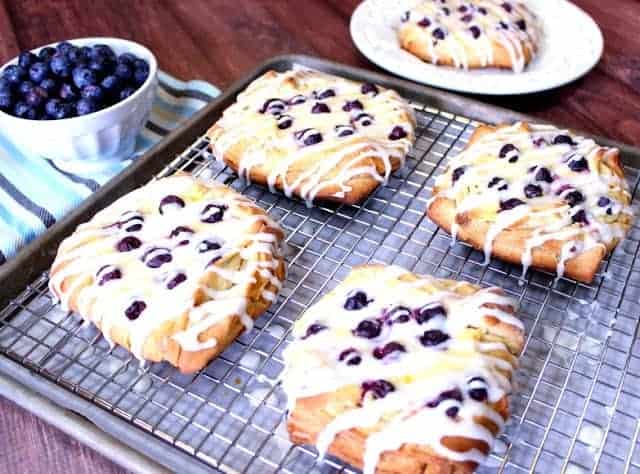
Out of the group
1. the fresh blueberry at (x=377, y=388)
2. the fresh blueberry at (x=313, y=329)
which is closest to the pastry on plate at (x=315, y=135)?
the fresh blueberry at (x=313, y=329)

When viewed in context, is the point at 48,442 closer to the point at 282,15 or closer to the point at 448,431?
the point at 448,431

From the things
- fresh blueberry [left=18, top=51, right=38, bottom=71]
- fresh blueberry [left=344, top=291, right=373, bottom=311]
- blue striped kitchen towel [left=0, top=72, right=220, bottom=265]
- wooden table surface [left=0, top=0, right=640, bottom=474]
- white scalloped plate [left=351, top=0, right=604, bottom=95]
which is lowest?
wooden table surface [left=0, top=0, right=640, bottom=474]

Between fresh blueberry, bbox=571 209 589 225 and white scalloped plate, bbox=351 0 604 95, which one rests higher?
fresh blueberry, bbox=571 209 589 225

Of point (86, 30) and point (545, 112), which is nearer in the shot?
point (545, 112)

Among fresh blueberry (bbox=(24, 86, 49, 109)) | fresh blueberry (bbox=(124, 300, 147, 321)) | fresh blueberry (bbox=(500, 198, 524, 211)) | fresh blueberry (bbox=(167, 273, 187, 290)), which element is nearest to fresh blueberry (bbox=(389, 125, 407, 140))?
fresh blueberry (bbox=(500, 198, 524, 211))

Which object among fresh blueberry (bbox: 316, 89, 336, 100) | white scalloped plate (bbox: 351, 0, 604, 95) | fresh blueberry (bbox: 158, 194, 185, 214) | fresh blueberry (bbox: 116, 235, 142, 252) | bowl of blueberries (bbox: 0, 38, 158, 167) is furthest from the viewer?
white scalloped plate (bbox: 351, 0, 604, 95)

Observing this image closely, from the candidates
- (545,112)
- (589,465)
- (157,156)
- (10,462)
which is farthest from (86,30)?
(589,465)

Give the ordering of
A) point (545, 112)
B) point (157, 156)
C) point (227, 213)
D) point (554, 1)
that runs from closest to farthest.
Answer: point (227, 213), point (157, 156), point (545, 112), point (554, 1)

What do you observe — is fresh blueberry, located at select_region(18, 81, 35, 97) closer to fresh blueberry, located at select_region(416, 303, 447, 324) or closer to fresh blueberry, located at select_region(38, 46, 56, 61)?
fresh blueberry, located at select_region(38, 46, 56, 61)

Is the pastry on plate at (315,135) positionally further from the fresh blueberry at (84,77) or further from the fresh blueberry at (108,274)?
the fresh blueberry at (108,274)
